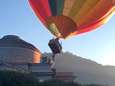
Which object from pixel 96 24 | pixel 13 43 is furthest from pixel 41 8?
pixel 13 43

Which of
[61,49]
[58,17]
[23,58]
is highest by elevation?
[23,58]

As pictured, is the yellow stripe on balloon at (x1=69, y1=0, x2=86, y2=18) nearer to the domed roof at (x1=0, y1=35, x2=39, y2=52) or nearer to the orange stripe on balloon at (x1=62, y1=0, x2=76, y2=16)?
the orange stripe on balloon at (x1=62, y1=0, x2=76, y2=16)

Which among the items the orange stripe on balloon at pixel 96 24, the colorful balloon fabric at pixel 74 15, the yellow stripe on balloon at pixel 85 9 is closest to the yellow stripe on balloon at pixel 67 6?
the colorful balloon fabric at pixel 74 15

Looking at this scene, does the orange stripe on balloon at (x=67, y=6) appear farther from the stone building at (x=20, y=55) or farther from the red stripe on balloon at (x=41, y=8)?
the stone building at (x=20, y=55)

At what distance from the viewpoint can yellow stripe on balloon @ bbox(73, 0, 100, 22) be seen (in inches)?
990

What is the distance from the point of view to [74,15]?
25141mm

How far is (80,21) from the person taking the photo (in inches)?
993

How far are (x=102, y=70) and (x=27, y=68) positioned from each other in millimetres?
42973

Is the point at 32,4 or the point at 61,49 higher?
the point at 32,4

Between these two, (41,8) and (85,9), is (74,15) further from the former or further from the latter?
(41,8)

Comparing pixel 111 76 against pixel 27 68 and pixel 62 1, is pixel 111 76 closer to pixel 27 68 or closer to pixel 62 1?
pixel 27 68

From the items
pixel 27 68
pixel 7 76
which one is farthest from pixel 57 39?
pixel 27 68

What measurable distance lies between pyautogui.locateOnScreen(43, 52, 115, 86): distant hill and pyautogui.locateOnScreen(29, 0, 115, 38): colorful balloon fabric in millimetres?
55572

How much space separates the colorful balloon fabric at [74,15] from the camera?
82.0 ft
